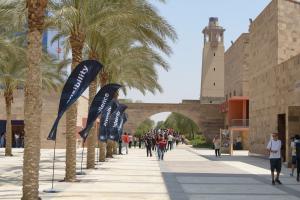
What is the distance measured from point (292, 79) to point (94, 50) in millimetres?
10952

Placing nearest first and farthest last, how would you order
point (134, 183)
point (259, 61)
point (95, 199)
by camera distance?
point (95, 199) → point (134, 183) → point (259, 61)

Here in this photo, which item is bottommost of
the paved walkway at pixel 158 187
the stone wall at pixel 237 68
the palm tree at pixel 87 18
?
the paved walkway at pixel 158 187

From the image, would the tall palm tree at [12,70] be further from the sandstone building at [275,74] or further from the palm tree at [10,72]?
the sandstone building at [275,74]

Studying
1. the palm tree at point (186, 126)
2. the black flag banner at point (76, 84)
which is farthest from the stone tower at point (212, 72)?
the black flag banner at point (76, 84)

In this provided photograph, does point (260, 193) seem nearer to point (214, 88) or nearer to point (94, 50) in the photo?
point (94, 50)

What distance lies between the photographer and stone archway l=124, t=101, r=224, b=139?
70625 millimetres

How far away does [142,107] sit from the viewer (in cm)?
7100

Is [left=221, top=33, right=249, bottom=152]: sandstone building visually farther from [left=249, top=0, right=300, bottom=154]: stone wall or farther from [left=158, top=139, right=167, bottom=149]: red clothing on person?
[left=158, top=139, right=167, bottom=149]: red clothing on person

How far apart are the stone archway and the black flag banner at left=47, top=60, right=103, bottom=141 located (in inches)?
2220

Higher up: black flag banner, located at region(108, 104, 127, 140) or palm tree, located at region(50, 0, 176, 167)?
palm tree, located at region(50, 0, 176, 167)

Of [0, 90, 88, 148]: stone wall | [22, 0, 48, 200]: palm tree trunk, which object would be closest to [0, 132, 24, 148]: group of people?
[0, 90, 88, 148]: stone wall

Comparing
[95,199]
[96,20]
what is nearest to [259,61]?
[96,20]

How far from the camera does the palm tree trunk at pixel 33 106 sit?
11.7 metres

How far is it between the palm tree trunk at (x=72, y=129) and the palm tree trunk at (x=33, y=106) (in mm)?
5636
